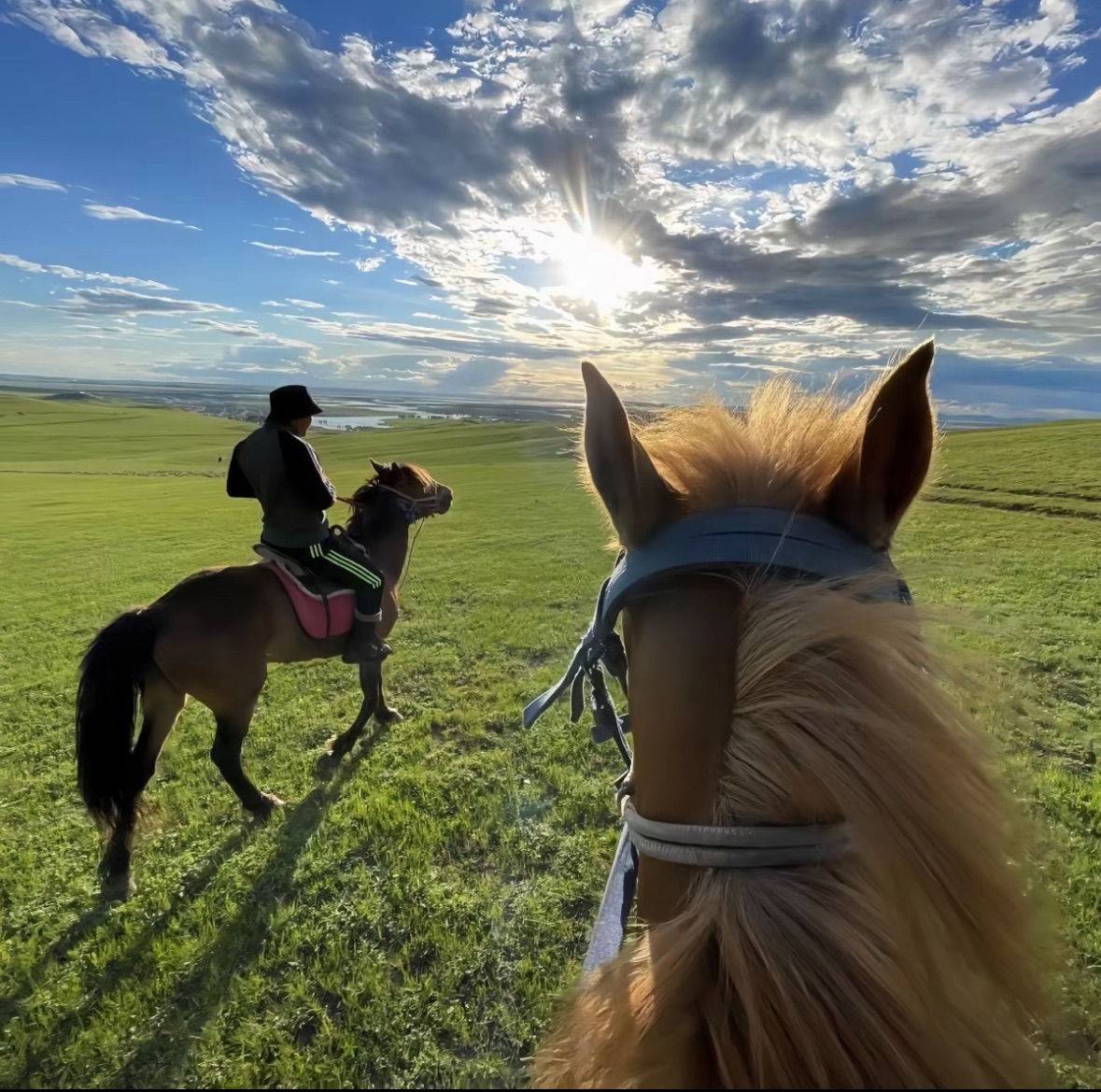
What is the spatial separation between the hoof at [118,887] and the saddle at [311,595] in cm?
184

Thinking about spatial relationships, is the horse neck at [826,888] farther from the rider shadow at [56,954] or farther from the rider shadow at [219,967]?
the rider shadow at [56,954]

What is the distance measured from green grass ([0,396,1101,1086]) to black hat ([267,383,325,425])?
2191 millimetres

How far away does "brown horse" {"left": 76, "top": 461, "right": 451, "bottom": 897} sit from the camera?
3.58 m

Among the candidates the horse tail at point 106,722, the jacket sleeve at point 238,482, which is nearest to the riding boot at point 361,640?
the jacket sleeve at point 238,482

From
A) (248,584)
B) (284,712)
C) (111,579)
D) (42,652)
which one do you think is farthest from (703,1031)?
(111,579)

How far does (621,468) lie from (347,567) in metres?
4.06

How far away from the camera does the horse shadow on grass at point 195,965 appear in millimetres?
2701

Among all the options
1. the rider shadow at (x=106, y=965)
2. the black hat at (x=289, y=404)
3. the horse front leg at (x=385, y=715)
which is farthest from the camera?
the horse front leg at (x=385, y=715)

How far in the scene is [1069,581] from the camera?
9.69m

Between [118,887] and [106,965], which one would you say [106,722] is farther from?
[106,965]

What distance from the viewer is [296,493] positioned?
437 cm

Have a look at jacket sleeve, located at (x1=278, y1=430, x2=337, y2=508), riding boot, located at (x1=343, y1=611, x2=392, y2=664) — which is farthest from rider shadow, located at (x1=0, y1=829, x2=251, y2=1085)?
jacket sleeve, located at (x1=278, y1=430, x2=337, y2=508)

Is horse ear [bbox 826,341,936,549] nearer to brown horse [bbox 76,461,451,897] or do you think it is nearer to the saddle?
brown horse [bbox 76,461,451,897]

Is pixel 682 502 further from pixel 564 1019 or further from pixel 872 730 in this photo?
pixel 564 1019
